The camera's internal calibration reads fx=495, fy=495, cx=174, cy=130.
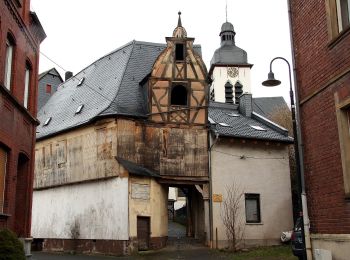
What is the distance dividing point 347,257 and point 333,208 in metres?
1.05

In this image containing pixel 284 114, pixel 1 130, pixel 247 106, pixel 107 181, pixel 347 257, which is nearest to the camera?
pixel 347 257

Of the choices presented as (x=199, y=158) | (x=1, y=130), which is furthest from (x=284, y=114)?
(x=1, y=130)

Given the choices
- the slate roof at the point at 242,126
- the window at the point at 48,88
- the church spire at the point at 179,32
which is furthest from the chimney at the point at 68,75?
the church spire at the point at 179,32

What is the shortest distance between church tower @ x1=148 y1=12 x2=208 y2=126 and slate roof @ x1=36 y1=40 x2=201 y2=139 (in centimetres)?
87

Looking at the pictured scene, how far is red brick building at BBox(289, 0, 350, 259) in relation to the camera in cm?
989

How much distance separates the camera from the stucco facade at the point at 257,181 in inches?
1000

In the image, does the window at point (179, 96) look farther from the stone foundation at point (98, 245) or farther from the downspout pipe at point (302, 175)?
the downspout pipe at point (302, 175)

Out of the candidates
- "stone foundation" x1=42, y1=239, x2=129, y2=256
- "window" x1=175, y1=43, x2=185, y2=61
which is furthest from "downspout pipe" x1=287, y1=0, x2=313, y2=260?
"window" x1=175, y1=43, x2=185, y2=61

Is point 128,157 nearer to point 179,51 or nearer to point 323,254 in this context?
point 179,51

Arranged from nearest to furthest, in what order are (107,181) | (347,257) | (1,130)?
(347,257) < (1,130) < (107,181)

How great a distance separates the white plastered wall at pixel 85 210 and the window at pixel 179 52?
295 inches

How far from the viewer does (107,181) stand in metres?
24.0

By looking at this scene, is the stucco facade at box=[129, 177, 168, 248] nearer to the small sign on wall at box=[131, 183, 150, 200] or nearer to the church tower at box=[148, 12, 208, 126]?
the small sign on wall at box=[131, 183, 150, 200]

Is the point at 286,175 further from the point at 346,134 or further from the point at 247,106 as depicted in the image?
the point at 346,134
